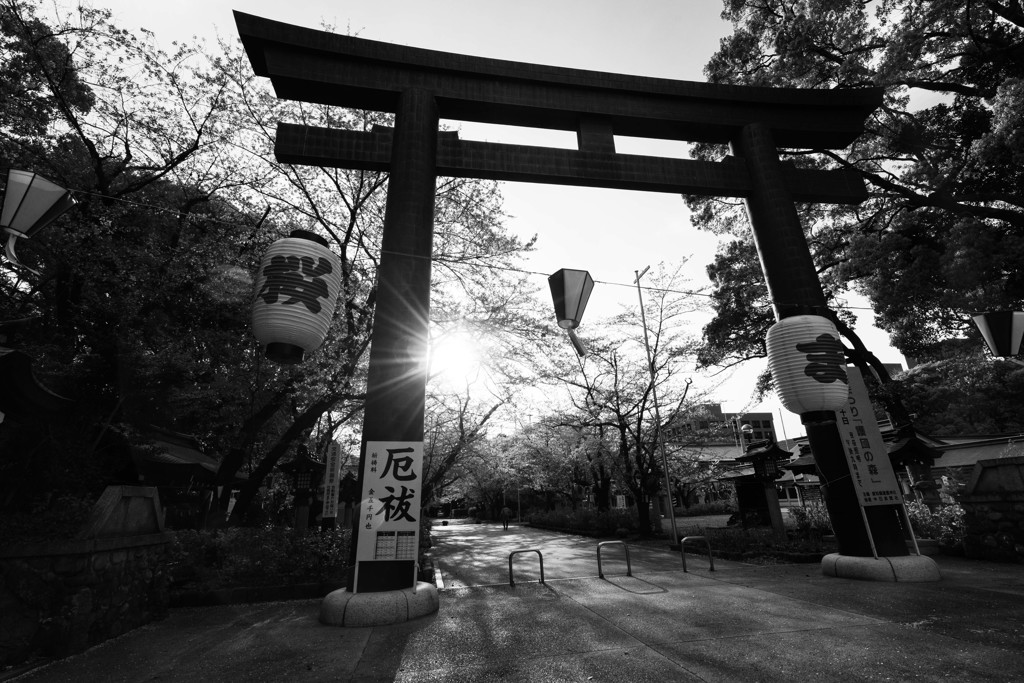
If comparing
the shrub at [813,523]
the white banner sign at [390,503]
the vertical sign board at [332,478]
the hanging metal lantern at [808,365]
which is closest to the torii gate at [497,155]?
the white banner sign at [390,503]

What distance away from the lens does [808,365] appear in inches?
278

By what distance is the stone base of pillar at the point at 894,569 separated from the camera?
7.68 metres

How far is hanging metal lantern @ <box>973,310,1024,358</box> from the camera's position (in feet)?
26.0

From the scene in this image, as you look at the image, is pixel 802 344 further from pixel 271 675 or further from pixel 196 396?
pixel 196 396

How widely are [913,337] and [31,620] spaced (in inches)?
730

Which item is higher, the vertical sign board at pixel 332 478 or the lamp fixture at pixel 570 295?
the lamp fixture at pixel 570 295

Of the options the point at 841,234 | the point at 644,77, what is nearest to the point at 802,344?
the point at 644,77

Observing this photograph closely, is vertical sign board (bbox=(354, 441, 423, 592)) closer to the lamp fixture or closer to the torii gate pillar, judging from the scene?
the lamp fixture

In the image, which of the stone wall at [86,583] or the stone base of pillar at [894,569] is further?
the stone base of pillar at [894,569]

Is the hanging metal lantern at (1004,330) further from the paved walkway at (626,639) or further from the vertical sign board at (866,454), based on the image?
the paved walkway at (626,639)

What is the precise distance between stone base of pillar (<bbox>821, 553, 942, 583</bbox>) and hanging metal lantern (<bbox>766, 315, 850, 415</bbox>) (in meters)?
3.05

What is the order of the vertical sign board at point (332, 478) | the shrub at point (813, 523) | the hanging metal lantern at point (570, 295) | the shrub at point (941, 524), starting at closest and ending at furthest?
the hanging metal lantern at point (570, 295), the shrub at point (941, 524), the vertical sign board at point (332, 478), the shrub at point (813, 523)

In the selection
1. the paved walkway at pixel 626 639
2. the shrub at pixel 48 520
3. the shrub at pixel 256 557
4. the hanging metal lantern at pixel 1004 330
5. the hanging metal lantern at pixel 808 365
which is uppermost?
the hanging metal lantern at pixel 1004 330

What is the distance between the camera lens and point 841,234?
1669cm
